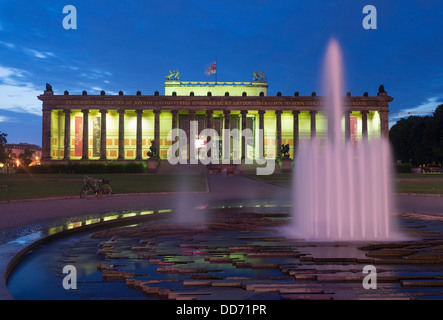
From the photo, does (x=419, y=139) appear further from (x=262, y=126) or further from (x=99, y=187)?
(x=99, y=187)

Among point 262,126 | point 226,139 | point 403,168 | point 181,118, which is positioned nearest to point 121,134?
point 181,118

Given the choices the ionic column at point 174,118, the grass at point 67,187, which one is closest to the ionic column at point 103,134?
the ionic column at point 174,118

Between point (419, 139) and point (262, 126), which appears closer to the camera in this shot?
point (262, 126)

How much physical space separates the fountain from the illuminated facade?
208 feet

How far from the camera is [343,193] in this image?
10.1 meters

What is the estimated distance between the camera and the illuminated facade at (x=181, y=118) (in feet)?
251

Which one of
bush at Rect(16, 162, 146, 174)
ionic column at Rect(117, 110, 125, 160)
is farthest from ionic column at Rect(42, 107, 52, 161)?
bush at Rect(16, 162, 146, 174)

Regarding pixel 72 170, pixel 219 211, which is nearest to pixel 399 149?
pixel 72 170

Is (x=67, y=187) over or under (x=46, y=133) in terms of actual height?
under

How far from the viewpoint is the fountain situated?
29.5 feet

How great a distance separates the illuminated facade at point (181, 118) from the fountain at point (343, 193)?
63267 mm

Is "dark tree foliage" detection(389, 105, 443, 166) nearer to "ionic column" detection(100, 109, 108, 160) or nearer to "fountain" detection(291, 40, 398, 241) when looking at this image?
"ionic column" detection(100, 109, 108, 160)

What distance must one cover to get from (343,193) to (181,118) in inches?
2963
